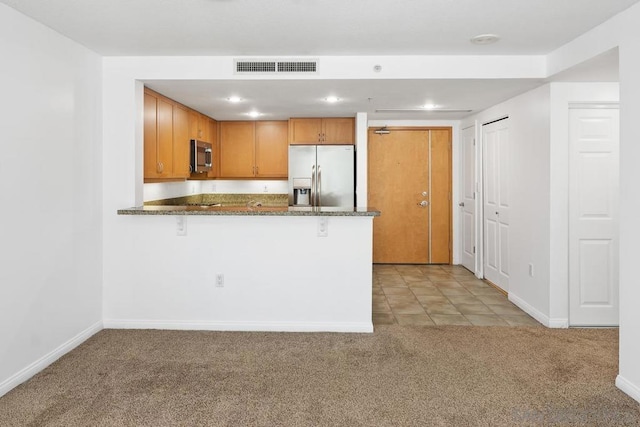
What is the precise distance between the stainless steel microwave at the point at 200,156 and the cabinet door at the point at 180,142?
9cm

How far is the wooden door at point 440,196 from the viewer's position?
22.3 ft

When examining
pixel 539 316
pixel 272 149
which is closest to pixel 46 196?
pixel 272 149

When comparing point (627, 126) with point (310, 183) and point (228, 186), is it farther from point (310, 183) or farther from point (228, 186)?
point (228, 186)

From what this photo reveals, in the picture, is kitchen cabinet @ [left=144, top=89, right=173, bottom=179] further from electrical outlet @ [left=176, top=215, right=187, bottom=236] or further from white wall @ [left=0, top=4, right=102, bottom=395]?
electrical outlet @ [left=176, top=215, right=187, bottom=236]

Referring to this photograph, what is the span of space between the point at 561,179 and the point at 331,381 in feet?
8.79

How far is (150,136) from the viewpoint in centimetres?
430

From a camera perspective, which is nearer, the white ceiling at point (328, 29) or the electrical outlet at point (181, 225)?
the white ceiling at point (328, 29)

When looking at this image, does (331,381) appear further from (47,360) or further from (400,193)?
(400,193)

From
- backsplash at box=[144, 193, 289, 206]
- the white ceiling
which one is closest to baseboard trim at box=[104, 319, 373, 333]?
the white ceiling

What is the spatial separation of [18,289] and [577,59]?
4.17m

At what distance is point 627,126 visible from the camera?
270cm

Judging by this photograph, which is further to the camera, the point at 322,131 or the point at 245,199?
the point at 245,199

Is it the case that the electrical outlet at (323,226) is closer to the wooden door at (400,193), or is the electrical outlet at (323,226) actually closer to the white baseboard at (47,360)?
the white baseboard at (47,360)

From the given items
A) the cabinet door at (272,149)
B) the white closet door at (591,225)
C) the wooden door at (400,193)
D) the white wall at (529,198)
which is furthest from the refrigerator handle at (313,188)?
the white closet door at (591,225)
